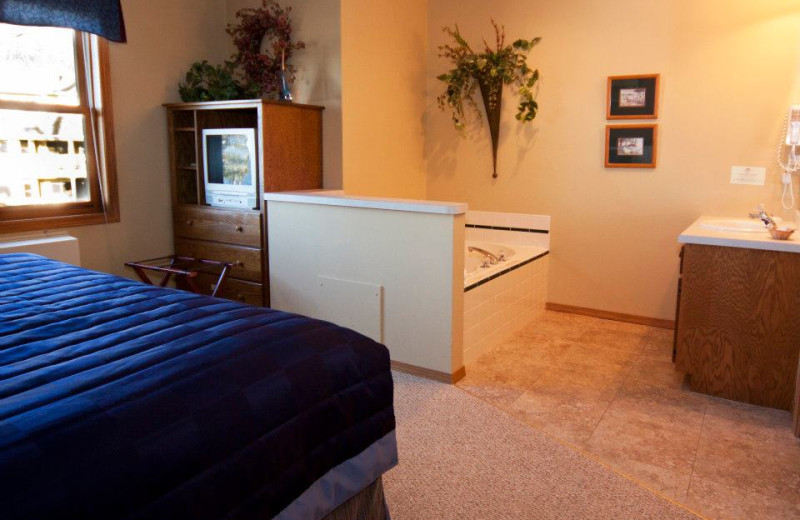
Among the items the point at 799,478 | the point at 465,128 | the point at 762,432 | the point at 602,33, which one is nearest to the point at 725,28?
A: the point at 602,33

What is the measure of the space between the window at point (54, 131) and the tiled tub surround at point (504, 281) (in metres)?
2.38

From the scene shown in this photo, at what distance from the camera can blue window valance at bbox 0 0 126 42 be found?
267 centimetres

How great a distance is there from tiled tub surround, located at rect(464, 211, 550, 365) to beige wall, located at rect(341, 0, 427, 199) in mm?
673

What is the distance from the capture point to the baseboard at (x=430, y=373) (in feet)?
10.5

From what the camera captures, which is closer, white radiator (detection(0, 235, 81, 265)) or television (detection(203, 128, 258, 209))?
white radiator (detection(0, 235, 81, 265))

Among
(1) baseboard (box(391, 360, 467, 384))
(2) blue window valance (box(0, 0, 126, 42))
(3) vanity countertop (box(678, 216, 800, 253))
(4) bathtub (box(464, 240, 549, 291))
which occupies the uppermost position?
(2) blue window valance (box(0, 0, 126, 42))

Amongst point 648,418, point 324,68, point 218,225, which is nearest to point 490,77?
point 324,68

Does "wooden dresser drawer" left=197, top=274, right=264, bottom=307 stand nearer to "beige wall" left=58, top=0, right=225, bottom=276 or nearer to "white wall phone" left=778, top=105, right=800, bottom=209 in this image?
"beige wall" left=58, top=0, right=225, bottom=276

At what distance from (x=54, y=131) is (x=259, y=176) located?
4.03 feet

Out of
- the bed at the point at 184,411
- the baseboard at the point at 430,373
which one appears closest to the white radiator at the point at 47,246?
the bed at the point at 184,411

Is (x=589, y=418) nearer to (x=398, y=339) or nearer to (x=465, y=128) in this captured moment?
(x=398, y=339)

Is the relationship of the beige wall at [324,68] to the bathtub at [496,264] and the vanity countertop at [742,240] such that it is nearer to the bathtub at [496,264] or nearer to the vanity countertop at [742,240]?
the bathtub at [496,264]

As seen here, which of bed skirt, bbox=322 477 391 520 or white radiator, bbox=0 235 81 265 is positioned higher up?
white radiator, bbox=0 235 81 265

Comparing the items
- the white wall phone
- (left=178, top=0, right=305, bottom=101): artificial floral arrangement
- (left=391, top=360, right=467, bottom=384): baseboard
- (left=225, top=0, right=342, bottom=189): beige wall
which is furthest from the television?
the white wall phone
